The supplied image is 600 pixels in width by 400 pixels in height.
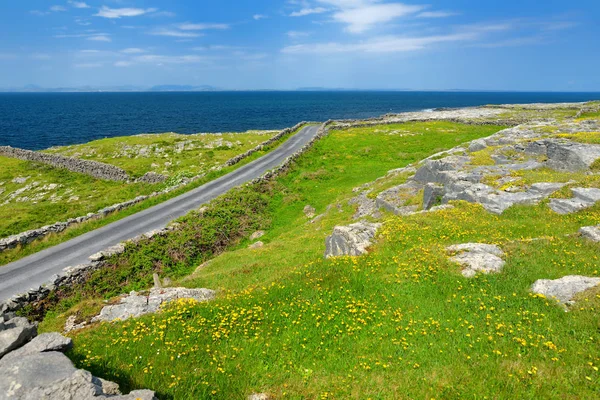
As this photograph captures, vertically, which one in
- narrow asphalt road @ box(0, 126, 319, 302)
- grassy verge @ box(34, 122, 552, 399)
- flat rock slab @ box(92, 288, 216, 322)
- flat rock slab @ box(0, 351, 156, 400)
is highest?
flat rock slab @ box(0, 351, 156, 400)

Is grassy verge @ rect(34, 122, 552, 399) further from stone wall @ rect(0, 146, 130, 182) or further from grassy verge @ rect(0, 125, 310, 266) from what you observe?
stone wall @ rect(0, 146, 130, 182)

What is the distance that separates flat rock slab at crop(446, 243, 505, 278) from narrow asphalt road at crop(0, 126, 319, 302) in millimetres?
27161

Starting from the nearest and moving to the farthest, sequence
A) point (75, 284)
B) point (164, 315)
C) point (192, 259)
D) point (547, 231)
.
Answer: point (164, 315), point (547, 231), point (75, 284), point (192, 259)

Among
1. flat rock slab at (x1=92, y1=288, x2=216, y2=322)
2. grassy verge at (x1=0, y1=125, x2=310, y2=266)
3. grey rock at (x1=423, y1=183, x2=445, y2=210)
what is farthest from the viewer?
grey rock at (x1=423, y1=183, x2=445, y2=210)

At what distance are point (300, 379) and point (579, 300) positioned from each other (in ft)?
35.9

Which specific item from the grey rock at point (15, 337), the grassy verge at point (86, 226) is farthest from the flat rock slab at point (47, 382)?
the grassy verge at point (86, 226)

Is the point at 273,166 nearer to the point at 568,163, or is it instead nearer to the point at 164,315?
the point at 568,163

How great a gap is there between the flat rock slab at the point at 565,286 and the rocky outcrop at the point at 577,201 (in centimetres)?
1017

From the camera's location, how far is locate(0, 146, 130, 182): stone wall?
208 feet

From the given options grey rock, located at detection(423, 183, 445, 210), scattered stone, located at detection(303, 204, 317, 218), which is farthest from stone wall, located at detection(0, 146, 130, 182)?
grey rock, located at detection(423, 183, 445, 210)

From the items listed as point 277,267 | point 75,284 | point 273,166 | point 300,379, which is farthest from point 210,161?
point 300,379

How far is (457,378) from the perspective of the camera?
1022 cm

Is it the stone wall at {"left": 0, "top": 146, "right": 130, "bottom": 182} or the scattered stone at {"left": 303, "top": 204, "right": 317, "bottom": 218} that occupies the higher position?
the stone wall at {"left": 0, "top": 146, "right": 130, "bottom": 182}

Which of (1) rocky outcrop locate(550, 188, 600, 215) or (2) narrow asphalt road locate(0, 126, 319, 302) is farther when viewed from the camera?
(2) narrow asphalt road locate(0, 126, 319, 302)
